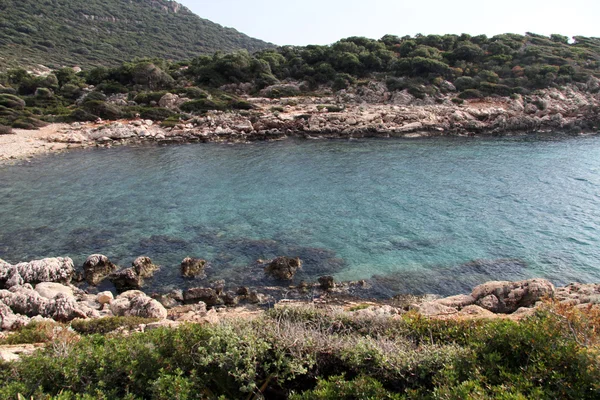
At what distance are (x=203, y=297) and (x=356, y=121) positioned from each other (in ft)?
138

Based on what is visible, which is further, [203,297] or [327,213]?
[327,213]

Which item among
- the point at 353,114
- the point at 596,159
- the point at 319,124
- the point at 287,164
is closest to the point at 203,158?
the point at 287,164

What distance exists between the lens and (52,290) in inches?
621

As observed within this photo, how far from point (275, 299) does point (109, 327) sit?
6637 mm

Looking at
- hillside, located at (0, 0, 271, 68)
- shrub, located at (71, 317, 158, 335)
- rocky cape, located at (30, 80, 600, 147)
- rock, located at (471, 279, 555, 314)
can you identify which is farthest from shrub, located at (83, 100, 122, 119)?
rock, located at (471, 279, 555, 314)

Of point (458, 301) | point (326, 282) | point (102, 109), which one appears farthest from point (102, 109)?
point (458, 301)

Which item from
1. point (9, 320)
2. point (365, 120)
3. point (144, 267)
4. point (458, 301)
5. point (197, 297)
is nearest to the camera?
point (9, 320)

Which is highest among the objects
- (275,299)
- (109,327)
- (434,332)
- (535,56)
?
(535,56)

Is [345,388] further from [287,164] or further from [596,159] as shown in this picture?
[596,159]

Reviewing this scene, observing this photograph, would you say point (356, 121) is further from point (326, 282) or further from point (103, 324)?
point (103, 324)

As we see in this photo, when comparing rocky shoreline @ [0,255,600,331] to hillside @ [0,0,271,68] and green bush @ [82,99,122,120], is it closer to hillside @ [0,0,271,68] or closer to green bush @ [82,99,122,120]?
green bush @ [82,99,122,120]

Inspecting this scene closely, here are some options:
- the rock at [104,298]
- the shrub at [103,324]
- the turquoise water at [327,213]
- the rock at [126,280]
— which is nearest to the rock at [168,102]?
the turquoise water at [327,213]

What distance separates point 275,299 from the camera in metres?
16.4

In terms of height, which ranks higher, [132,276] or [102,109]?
[102,109]
